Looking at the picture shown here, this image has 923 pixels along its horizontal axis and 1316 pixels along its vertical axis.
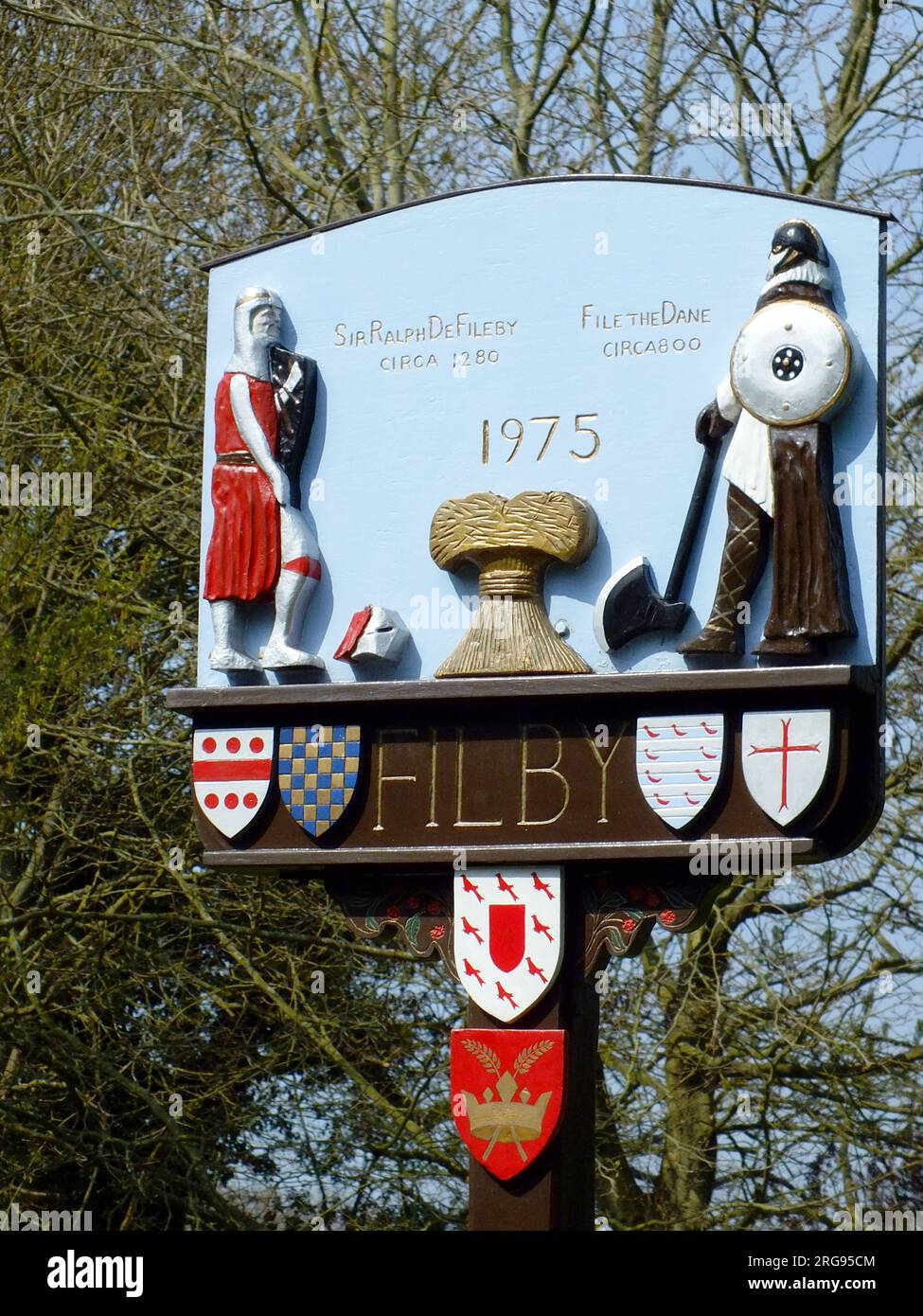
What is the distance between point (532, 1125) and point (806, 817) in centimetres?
128

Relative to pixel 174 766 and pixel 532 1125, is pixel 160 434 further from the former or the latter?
pixel 532 1125

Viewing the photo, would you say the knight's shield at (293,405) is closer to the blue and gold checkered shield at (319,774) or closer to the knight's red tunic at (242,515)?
the knight's red tunic at (242,515)

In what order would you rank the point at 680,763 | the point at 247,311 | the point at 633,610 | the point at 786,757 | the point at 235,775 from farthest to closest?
the point at 247,311 < the point at 235,775 < the point at 633,610 < the point at 680,763 < the point at 786,757

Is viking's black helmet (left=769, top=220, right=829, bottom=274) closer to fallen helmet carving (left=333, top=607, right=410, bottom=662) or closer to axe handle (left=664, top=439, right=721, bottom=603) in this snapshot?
axe handle (left=664, top=439, right=721, bottom=603)

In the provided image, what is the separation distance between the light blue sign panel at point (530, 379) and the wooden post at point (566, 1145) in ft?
3.25

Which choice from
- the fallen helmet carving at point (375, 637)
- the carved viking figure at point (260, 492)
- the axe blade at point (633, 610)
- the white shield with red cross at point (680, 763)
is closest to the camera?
the white shield with red cross at point (680, 763)

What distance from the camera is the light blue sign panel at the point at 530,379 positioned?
296 inches

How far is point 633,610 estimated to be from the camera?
24.5ft

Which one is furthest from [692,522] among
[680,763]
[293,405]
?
[293,405]

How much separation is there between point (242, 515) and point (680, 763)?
6.18 feet

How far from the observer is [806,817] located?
279 inches

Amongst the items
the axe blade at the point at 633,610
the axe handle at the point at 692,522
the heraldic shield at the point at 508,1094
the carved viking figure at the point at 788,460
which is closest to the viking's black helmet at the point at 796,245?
the carved viking figure at the point at 788,460

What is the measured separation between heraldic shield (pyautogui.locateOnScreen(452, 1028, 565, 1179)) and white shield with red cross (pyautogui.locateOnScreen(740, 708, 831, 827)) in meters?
0.99

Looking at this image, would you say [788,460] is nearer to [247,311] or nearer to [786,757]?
[786,757]
